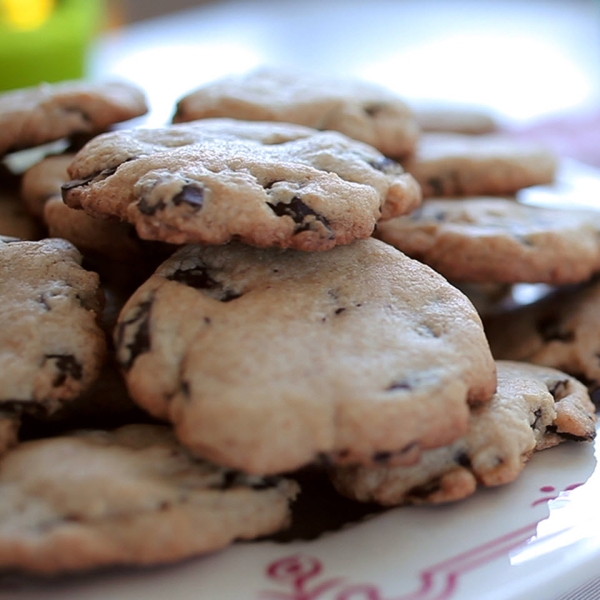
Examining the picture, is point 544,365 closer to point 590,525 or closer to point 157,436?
point 590,525

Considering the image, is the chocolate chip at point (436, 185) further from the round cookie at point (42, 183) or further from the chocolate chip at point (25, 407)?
the chocolate chip at point (25, 407)

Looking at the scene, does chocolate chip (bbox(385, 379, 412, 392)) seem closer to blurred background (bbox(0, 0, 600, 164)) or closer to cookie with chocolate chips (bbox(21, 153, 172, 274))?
cookie with chocolate chips (bbox(21, 153, 172, 274))

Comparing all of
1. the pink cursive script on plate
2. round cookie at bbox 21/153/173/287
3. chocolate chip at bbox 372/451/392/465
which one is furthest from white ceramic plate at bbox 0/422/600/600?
round cookie at bbox 21/153/173/287

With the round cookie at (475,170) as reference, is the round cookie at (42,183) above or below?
above

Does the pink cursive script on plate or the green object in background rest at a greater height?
the green object in background

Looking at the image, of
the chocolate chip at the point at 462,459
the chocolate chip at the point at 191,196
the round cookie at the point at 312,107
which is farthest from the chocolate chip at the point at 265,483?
the round cookie at the point at 312,107

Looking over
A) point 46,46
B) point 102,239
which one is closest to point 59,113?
point 102,239

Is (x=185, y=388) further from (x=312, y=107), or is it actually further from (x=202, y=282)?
(x=312, y=107)
